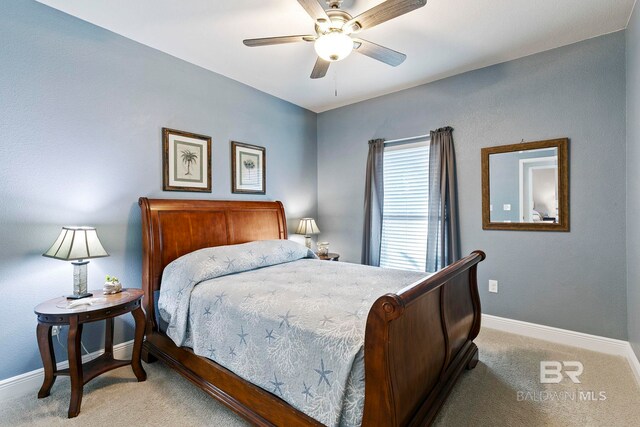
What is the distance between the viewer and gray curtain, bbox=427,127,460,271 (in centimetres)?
335

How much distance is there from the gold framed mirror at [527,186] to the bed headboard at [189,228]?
7.92ft

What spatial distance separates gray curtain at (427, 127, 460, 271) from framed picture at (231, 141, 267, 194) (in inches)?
79.7

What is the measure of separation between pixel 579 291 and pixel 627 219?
0.72 meters

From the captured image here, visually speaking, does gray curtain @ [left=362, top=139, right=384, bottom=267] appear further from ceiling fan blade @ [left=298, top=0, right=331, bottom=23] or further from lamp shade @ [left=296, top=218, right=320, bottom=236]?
ceiling fan blade @ [left=298, top=0, right=331, bottom=23]

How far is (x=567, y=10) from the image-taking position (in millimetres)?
2277

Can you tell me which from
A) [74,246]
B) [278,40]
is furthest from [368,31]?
[74,246]

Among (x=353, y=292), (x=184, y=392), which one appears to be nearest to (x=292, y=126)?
(x=353, y=292)

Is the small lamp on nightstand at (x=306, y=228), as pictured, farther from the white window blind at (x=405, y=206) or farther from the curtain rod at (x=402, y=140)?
the curtain rod at (x=402, y=140)

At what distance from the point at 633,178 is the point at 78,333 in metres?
4.03

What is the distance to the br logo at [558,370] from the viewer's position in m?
2.21

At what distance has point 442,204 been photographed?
3.39 metres

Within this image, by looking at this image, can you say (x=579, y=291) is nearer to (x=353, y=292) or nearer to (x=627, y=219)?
(x=627, y=219)

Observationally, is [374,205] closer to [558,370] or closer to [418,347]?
[558,370]
